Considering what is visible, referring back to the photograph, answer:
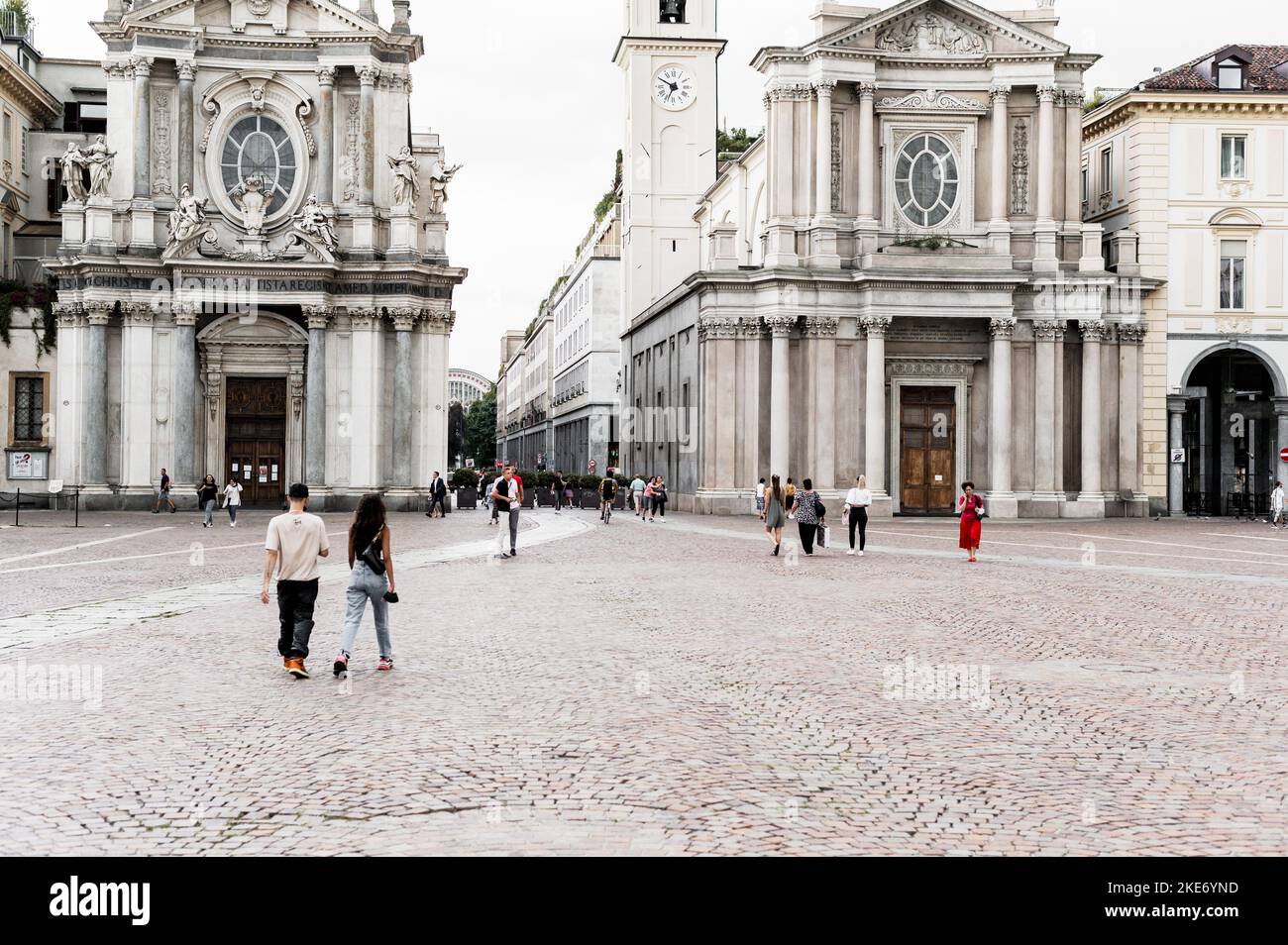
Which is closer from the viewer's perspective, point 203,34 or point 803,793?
point 803,793

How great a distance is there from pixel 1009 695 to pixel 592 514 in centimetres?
4352

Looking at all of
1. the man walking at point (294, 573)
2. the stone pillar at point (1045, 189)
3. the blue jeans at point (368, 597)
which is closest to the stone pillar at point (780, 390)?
the stone pillar at point (1045, 189)

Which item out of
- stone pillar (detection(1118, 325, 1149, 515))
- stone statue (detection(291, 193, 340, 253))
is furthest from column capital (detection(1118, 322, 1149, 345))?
stone statue (detection(291, 193, 340, 253))

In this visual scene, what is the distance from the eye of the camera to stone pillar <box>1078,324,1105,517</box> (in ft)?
164

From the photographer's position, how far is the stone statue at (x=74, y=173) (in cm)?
4697

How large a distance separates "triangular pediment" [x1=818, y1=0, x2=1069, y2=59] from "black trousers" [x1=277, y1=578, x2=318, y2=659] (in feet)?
138

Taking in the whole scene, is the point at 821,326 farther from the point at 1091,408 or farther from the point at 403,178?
the point at 403,178

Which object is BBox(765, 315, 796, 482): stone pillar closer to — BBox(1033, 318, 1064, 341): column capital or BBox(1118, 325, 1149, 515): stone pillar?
BBox(1033, 318, 1064, 341): column capital

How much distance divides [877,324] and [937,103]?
911 cm

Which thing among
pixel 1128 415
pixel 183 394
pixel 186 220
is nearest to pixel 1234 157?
pixel 1128 415

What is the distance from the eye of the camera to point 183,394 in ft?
155

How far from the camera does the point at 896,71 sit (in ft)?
165
